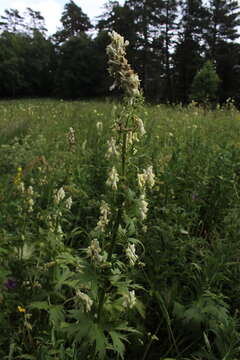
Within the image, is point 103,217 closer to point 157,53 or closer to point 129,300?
point 129,300

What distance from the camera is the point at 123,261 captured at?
9.45 ft

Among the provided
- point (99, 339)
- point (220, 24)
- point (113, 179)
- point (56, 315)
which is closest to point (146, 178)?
point (113, 179)

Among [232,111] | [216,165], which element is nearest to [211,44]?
[232,111]

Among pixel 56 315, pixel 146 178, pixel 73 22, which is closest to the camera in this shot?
pixel 146 178

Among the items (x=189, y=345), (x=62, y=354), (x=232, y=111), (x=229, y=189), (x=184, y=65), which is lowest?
(x=189, y=345)

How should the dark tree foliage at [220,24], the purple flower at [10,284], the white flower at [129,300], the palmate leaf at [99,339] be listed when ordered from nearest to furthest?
the palmate leaf at [99,339]
the white flower at [129,300]
the purple flower at [10,284]
the dark tree foliage at [220,24]

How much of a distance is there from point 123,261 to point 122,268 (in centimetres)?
60

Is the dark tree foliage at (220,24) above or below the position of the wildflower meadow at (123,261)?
above

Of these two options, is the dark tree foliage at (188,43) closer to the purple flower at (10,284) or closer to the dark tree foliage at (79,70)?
the dark tree foliage at (79,70)

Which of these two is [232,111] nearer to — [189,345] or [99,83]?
[189,345]

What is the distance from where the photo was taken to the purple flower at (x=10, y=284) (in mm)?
2299

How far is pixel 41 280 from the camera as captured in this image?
2.36m

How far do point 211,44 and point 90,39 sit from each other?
20.0 metres

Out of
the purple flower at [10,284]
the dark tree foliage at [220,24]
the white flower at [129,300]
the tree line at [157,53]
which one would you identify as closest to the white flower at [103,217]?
the white flower at [129,300]
